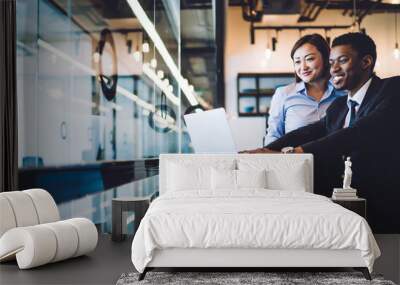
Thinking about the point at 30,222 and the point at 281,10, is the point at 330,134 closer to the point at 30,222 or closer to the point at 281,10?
the point at 281,10

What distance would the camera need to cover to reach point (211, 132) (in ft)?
22.0

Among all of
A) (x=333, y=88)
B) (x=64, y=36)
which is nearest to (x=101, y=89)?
(x=64, y=36)

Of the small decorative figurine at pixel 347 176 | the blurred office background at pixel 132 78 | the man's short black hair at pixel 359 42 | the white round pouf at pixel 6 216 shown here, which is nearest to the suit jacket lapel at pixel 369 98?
the man's short black hair at pixel 359 42

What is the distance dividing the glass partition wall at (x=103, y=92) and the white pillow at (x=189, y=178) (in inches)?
20.8

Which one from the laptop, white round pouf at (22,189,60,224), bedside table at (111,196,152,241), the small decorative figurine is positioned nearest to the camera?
white round pouf at (22,189,60,224)

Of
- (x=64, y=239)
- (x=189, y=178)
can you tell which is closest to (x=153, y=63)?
(x=189, y=178)

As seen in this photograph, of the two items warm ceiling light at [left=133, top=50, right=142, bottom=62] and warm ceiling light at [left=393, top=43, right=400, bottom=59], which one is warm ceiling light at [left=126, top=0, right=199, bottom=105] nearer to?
warm ceiling light at [left=133, top=50, right=142, bottom=62]

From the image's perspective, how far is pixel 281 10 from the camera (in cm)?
671

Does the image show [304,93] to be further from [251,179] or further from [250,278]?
Answer: [250,278]

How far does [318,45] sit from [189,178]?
2.14m

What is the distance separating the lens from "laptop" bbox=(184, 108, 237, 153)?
22.0 ft

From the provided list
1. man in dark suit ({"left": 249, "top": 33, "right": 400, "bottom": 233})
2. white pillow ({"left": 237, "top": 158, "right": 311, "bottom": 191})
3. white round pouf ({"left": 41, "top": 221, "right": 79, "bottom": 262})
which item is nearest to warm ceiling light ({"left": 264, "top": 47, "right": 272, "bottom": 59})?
man in dark suit ({"left": 249, "top": 33, "right": 400, "bottom": 233})

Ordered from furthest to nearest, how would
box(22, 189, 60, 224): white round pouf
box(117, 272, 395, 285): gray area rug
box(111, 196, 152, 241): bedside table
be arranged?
box(111, 196, 152, 241): bedside table → box(22, 189, 60, 224): white round pouf → box(117, 272, 395, 285): gray area rug

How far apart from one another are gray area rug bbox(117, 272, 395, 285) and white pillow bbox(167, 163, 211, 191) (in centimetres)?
166
